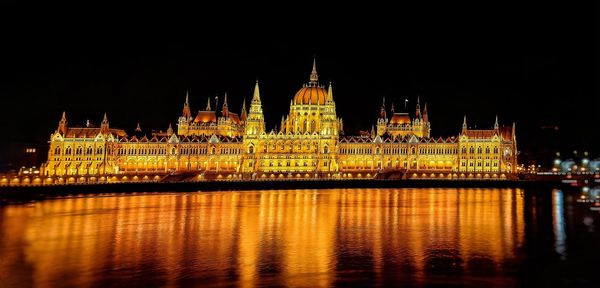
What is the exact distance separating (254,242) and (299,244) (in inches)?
112

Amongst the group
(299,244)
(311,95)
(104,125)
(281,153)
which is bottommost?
(299,244)

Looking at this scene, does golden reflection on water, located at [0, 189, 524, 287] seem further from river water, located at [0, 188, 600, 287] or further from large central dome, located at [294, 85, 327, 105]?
large central dome, located at [294, 85, 327, 105]

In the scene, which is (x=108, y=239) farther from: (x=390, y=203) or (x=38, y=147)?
(x=38, y=147)

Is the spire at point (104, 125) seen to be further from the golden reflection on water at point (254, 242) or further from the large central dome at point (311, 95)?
the golden reflection on water at point (254, 242)

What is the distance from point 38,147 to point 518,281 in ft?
391

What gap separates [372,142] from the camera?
325 ft

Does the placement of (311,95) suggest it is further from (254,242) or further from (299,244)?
(299,244)

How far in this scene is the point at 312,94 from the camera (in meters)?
105

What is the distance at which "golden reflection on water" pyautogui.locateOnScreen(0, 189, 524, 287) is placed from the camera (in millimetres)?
26375

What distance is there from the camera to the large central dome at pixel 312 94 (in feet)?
341

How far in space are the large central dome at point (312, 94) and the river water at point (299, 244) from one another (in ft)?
164

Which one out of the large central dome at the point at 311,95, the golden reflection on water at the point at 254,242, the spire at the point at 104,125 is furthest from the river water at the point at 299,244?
the large central dome at the point at 311,95

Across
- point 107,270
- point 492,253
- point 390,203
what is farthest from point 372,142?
point 107,270

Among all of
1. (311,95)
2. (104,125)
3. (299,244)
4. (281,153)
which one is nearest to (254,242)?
(299,244)
